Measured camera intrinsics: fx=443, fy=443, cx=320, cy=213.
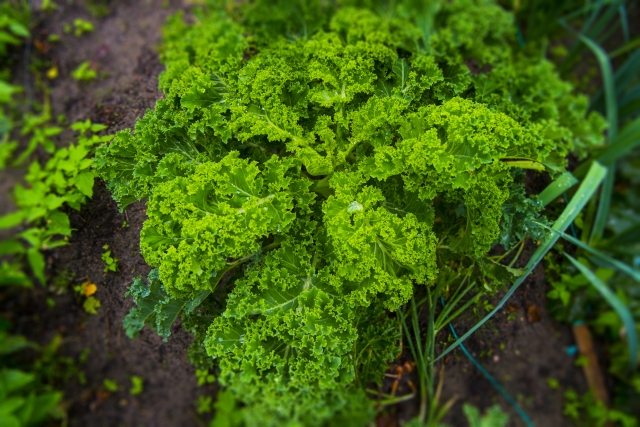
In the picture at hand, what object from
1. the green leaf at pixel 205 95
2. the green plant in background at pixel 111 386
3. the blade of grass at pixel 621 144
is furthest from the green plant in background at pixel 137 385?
the blade of grass at pixel 621 144

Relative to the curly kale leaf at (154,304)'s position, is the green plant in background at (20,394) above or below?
below

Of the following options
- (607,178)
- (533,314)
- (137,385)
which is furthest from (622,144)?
(137,385)

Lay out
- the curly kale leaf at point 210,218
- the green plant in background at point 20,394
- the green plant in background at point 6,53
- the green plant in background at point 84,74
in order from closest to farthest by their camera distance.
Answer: the curly kale leaf at point 210,218 < the green plant in background at point 20,394 < the green plant in background at point 6,53 < the green plant in background at point 84,74

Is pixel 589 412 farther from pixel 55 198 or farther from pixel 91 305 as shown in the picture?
pixel 55 198

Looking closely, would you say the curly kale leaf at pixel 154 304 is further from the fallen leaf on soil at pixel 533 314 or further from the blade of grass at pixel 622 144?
the blade of grass at pixel 622 144

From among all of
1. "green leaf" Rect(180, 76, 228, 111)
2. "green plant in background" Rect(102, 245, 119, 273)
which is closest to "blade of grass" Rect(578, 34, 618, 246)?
"green leaf" Rect(180, 76, 228, 111)

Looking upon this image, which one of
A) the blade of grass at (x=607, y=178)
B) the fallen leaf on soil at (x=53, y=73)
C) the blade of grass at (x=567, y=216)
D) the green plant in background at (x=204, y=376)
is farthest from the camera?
the fallen leaf on soil at (x=53, y=73)

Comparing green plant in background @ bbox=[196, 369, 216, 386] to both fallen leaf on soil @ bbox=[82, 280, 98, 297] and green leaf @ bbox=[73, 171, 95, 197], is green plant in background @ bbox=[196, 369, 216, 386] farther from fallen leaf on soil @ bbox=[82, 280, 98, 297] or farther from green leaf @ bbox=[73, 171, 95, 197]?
green leaf @ bbox=[73, 171, 95, 197]
